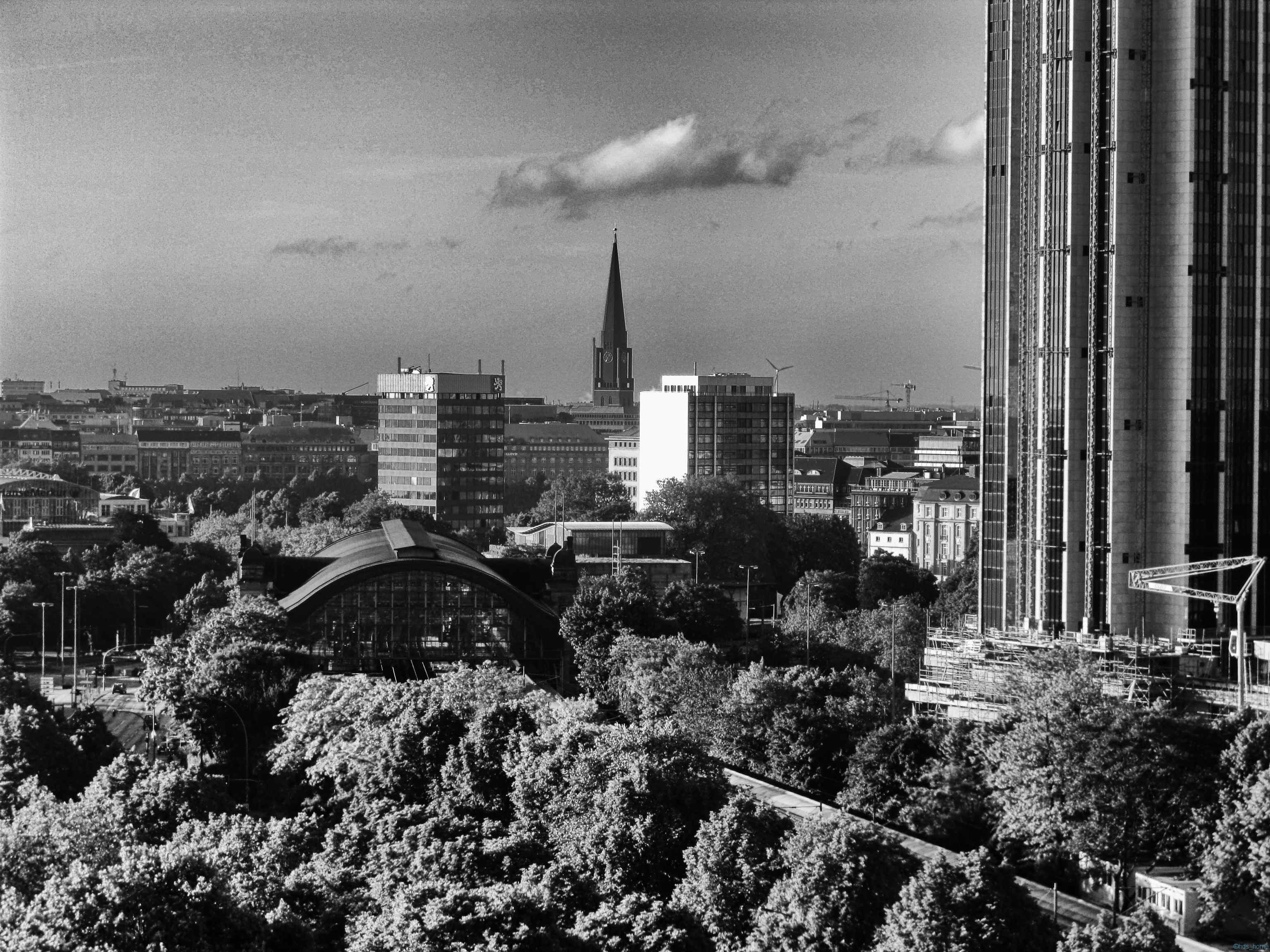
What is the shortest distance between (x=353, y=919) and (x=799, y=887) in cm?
844

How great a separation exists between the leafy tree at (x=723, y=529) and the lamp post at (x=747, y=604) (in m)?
0.33

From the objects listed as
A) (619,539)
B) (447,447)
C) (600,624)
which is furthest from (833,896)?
(447,447)

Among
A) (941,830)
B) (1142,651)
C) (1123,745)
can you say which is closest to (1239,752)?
(1123,745)

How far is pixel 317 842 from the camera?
170ft

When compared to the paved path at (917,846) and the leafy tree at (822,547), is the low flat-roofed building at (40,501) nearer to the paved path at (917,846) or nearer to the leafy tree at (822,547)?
the leafy tree at (822,547)

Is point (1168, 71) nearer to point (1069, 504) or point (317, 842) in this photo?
point (1069, 504)

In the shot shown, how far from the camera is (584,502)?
516 feet

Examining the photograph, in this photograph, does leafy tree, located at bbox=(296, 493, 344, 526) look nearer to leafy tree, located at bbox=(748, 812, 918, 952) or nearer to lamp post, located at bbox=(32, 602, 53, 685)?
lamp post, located at bbox=(32, 602, 53, 685)

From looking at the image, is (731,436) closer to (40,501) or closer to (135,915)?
(40,501)

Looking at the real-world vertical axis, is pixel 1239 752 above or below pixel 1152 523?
below

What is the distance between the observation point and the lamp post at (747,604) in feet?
283

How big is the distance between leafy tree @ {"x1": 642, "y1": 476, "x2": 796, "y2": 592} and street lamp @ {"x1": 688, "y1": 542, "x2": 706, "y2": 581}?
0.31m

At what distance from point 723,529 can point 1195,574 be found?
199 ft

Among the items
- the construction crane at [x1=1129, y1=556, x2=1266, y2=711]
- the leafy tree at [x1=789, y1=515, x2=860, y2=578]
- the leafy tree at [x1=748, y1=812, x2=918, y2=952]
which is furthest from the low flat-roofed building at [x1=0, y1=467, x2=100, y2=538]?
the leafy tree at [x1=748, y1=812, x2=918, y2=952]
